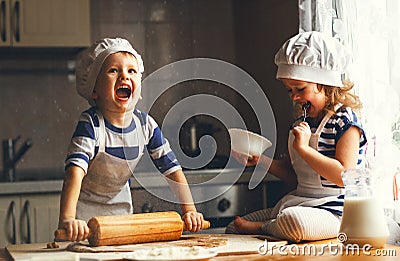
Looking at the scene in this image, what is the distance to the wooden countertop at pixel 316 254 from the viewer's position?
1245 mm

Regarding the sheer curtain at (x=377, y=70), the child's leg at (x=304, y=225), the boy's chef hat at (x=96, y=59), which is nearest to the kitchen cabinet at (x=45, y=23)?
the boy's chef hat at (x=96, y=59)

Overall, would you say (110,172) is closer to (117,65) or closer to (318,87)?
(117,65)

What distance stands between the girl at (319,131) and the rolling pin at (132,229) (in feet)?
0.64

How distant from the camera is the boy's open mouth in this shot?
158 centimetres

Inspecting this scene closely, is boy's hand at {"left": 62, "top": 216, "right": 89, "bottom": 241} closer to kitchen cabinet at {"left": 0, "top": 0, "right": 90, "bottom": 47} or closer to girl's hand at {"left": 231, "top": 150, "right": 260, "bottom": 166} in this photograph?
girl's hand at {"left": 231, "top": 150, "right": 260, "bottom": 166}

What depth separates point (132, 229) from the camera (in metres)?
1.40

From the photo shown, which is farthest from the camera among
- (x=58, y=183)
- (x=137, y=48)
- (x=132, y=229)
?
(x=137, y=48)

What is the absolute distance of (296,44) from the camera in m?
1.56

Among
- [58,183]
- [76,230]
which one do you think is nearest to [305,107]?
[76,230]

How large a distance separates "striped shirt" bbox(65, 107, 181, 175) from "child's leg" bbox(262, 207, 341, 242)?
282mm

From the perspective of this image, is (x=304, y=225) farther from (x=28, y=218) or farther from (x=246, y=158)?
(x=28, y=218)

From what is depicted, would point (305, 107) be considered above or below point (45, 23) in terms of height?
below

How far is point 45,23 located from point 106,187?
1.01 metres

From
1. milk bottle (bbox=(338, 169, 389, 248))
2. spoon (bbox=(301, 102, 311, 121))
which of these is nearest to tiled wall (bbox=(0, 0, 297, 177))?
spoon (bbox=(301, 102, 311, 121))
